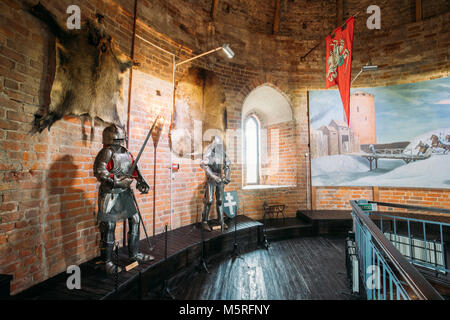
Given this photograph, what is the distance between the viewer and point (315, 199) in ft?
22.6

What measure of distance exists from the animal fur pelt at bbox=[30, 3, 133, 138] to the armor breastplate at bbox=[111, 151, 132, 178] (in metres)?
0.82

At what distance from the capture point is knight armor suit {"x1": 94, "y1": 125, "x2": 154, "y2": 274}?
272 cm

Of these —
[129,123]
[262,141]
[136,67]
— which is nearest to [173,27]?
[136,67]

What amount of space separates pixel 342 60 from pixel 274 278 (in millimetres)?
4456

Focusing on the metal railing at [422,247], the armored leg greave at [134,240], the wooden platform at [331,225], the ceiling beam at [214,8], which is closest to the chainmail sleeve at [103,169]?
the armored leg greave at [134,240]

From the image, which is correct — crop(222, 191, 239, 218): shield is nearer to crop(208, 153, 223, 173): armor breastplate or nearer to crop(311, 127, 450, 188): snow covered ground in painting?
crop(208, 153, 223, 173): armor breastplate

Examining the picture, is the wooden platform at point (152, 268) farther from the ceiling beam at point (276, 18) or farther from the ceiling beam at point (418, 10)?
the ceiling beam at point (418, 10)

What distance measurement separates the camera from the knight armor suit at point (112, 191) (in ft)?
8.94

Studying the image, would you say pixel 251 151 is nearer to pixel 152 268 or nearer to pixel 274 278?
pixel 274 278

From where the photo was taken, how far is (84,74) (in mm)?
3037

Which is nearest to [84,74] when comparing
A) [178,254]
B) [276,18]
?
[178,254]

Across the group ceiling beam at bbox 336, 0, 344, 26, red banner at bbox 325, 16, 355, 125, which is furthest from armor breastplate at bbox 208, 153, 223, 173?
ceiling beam at bbox 336, 0, 344, 26

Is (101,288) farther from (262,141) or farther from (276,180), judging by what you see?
(262,141)
